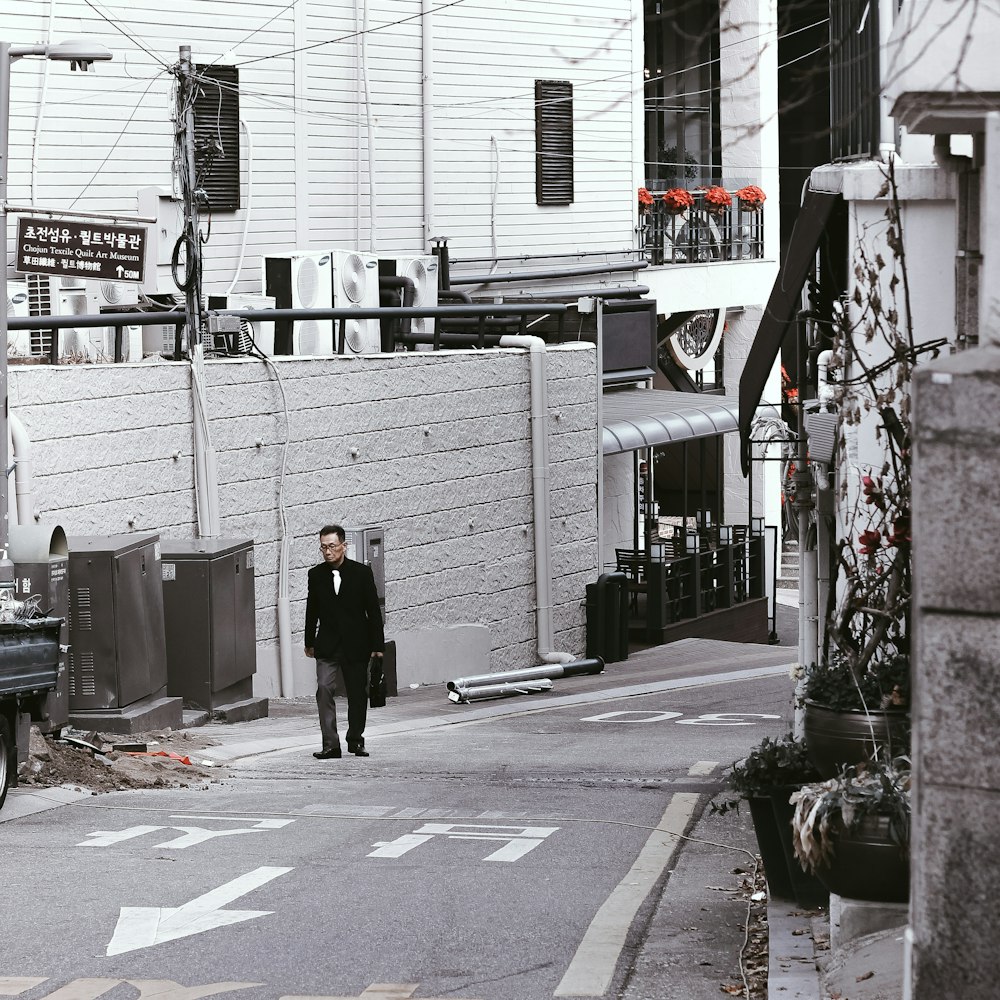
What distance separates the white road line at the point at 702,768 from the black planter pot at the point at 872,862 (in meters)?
6.81

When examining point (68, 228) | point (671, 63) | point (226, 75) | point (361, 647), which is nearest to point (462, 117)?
point (226, 75)

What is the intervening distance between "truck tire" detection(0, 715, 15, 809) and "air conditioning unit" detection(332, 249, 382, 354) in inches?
456

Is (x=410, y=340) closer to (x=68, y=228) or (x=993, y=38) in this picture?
(x=68, y=228)

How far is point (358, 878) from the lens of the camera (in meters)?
9.09

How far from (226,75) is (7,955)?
18.6 meters

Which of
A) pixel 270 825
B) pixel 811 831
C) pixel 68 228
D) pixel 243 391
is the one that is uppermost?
pixel 68 228

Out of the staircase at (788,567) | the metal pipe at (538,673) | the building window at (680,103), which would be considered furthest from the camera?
the staircase at (788,567)

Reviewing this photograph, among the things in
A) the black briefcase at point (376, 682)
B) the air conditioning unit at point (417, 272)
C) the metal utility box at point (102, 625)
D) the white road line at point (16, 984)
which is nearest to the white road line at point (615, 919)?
the white road line at point (16, 984)

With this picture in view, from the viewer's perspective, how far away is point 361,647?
13.8 meters

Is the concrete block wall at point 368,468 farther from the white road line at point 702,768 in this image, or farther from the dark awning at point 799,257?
the dark awning at point 799,257

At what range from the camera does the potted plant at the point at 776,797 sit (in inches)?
304

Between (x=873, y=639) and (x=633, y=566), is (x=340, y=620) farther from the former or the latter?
(x=633, y=566)

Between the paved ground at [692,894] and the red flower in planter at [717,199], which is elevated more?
the red flower in planter at [717,199]

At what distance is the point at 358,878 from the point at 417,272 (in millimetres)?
16668
